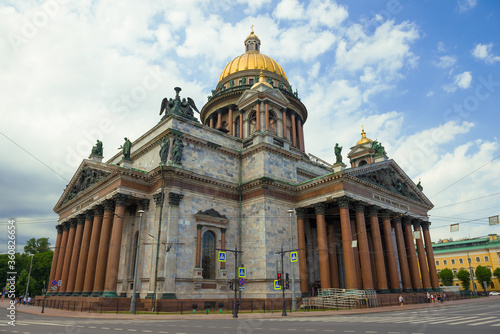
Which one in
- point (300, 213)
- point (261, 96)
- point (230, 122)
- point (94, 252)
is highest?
point (230, 122)

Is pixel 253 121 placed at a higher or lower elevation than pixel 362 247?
higher

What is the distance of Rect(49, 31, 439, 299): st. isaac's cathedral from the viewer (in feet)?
99.0

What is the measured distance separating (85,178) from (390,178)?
35915 mm

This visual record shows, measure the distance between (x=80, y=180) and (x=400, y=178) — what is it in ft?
130

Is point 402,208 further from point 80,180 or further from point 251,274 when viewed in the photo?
point 80,180

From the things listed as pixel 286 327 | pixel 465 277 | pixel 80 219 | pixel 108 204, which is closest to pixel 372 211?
pixel 286 327

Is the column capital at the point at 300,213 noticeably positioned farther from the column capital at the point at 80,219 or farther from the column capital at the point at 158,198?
the column capital at the point at 80,219

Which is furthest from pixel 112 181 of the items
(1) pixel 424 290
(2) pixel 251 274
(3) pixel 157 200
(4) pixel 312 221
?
(1) pixel 424 290

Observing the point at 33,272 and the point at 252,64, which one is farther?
the point at 33,272

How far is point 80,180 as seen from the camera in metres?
42.0

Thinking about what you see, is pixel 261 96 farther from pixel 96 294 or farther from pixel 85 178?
pixel 96 294

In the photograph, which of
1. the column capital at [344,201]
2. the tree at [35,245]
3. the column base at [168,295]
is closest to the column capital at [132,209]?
the column base at [168,295]

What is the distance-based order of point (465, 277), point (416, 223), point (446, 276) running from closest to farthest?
point (416, 223) → point (465, 277) → point (446, 276)

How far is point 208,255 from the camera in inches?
1277
